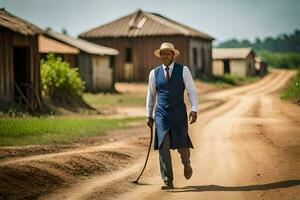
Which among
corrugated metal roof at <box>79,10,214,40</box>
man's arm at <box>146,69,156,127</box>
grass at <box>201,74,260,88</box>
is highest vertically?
corrugated metal roof at <box>79,10,214,40</box>

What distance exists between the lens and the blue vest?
26.7 ft

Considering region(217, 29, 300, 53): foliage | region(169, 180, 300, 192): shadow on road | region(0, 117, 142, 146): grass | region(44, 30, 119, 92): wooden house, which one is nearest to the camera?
region(169, 180, 300, 192): shadow on road

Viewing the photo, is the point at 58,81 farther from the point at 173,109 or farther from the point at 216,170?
the point at 173,109

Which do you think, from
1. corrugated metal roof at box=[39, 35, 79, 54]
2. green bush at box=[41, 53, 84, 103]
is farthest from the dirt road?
→ corrugated metal roof at box=[39, 35, 79, 54]

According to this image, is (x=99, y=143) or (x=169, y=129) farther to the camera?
(x=99, y=143)

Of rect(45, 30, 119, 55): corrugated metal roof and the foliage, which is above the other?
the foliage

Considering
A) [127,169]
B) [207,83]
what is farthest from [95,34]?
[127,169]

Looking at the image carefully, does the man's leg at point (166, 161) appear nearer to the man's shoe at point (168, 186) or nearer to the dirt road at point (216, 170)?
the man's shoe at point (168, 186)

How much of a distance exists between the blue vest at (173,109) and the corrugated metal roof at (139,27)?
1366 inches

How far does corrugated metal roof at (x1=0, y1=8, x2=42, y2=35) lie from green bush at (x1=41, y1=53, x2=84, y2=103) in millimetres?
2837

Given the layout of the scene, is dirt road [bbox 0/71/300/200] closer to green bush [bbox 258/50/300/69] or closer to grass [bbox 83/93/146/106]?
grass [bbox 83/93/146/106]

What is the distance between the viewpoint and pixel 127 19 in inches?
1794

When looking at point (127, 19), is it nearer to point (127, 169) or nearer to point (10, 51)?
point (10, 51)

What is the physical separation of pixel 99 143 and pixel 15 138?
211 centimetres
